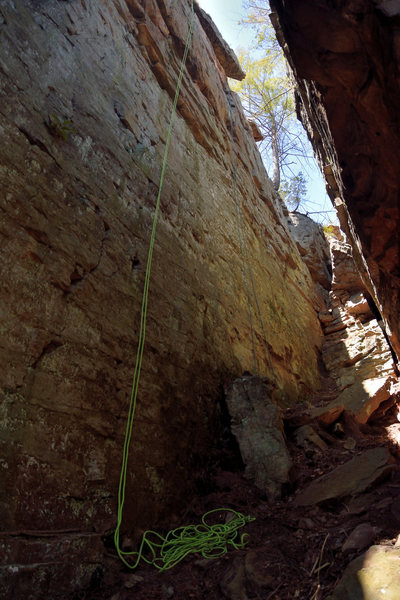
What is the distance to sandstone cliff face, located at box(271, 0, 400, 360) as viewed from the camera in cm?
223

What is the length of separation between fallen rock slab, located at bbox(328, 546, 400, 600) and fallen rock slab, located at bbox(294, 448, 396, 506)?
1163 millimetres

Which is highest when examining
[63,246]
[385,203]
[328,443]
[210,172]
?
[210,172]

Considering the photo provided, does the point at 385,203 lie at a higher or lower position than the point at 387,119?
lower

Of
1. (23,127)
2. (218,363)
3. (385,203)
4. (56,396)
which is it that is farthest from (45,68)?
(218,363)

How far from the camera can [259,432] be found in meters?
4.20

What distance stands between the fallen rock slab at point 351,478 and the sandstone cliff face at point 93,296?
109 centimetres

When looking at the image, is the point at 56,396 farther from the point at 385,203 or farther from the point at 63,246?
the point at 385,203

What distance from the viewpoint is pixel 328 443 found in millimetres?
4879

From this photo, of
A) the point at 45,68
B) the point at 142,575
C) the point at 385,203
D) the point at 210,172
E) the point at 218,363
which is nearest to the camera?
the point at 142,575

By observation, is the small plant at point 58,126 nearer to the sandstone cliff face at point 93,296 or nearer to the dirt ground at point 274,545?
the sandstone cliff face at point 93,296

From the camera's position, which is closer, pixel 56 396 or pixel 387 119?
pixel 387 119

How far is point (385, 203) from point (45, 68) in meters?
3.35

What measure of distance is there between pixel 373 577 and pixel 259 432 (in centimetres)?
213

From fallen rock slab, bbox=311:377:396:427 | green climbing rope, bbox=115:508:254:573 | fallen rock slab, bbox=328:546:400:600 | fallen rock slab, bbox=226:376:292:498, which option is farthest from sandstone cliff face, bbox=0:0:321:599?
fallen rock slab, bbox=328:546:400:600
